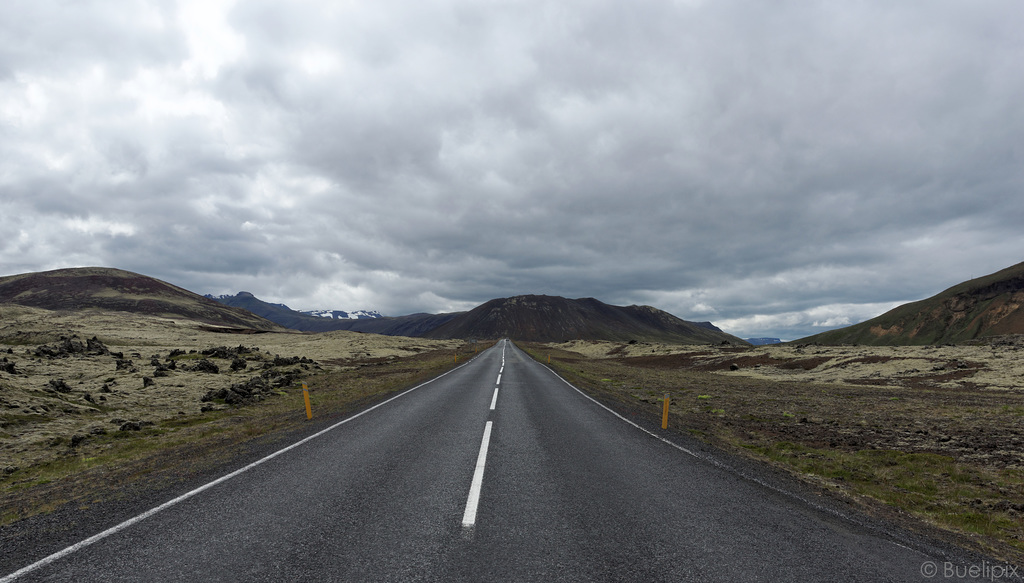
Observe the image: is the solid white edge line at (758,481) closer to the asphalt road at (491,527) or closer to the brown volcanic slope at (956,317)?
the asphalt road at (491,527)

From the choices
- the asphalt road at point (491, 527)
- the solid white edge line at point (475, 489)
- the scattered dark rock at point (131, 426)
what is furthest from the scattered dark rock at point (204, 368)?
the solid white edge line at point (475, 489)

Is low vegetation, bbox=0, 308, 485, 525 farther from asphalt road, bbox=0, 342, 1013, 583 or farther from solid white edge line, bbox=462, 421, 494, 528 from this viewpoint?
solid white edge line, bbox=462, 421, 494, 528

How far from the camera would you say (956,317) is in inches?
5842

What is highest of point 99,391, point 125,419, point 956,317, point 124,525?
point 956,317

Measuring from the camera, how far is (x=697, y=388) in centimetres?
2711

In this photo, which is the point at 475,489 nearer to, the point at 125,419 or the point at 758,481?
the point at 758,481

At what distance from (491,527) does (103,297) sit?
243900 millimetres

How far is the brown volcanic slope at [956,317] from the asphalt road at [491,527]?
19201 centimetres

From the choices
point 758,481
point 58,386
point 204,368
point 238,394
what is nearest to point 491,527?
point 758,481

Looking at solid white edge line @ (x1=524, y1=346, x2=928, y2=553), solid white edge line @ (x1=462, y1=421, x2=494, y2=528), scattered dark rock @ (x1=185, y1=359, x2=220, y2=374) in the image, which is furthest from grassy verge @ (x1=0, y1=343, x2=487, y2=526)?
scattered dark rock @ (x1=185, y1=359, x2=220, y2=374)

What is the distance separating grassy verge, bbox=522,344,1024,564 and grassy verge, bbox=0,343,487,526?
12.3 m

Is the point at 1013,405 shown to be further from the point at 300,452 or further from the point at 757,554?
the point at 300,452

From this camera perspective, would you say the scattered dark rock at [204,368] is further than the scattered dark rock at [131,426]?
Yes

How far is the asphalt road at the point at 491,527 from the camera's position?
4.48 metres
